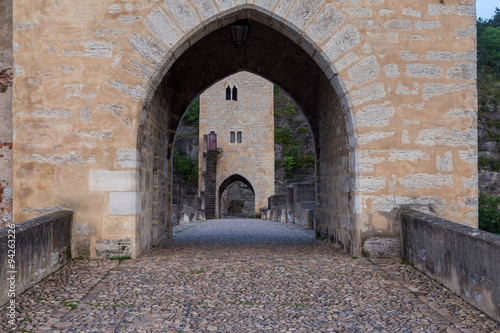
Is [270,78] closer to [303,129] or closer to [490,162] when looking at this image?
[490,162]

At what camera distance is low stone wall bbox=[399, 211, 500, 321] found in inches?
102

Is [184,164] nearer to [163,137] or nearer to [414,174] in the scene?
[163,137]

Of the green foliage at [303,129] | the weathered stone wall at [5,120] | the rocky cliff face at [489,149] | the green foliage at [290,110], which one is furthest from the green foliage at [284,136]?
the weathered stone wall at [5,120]

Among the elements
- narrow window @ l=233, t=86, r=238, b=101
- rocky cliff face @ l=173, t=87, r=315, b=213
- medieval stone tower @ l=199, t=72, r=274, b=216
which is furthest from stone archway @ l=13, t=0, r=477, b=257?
rocky cliff face @ l=173, t=87, r=315, b=213

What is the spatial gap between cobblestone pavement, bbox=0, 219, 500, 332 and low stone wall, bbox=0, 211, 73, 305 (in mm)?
97

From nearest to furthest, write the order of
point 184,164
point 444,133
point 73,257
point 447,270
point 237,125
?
point 447,270
point 73,257
point 444,133
point 237,125
point 184,164

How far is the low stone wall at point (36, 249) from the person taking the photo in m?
2.84

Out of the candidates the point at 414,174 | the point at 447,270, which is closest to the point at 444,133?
the point at 414,174

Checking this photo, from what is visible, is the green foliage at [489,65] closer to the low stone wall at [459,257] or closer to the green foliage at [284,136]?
the green foliage at [284,136]

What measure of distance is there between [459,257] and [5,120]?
17.3 feet

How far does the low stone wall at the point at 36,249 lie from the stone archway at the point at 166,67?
0.35m

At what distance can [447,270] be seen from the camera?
328cm

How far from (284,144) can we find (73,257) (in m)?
30.1

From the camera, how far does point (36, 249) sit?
340 centimetres
